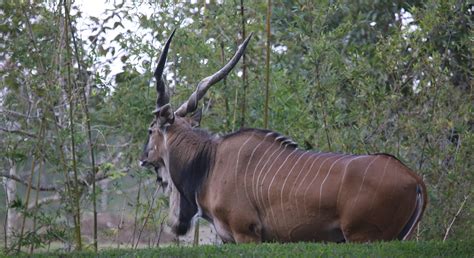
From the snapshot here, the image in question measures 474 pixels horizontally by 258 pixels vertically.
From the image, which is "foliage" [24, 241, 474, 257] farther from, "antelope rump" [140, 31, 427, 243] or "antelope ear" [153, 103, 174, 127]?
"antelope ear" [153, 103, 174, 127]

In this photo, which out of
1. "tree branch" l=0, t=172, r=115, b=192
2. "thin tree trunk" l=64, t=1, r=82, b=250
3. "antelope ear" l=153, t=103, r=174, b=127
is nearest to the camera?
"thin tree trunk" l=64, t=1, r=82, b=250

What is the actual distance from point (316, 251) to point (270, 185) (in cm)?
112

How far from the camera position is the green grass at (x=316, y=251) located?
182 inches

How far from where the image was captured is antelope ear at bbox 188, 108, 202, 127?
21.8 feet

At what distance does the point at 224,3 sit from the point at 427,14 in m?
1.38

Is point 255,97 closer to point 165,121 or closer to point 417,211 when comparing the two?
point 165,121

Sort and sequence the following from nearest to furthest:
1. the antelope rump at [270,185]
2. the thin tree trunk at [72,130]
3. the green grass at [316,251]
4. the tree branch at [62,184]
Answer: the green grass at [316,251]
the antelope rump at [270,185]
the thin tree trunk at [72,130]
the tree branch at [62,184]

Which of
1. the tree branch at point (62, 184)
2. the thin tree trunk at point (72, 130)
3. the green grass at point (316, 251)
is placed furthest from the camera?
the tree branch at point (62, 184)

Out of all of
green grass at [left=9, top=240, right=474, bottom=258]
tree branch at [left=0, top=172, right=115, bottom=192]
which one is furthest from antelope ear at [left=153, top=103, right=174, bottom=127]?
green grass at [left=9, top=240, right=474, bottom=258]

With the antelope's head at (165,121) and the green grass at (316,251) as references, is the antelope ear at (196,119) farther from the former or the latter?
the green grass at (316,251)

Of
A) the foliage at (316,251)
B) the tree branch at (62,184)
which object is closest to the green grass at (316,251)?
the foliage at (316,251)

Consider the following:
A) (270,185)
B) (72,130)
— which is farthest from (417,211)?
(72,130)

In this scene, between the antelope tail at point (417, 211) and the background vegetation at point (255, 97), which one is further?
the background vegetation at point (255, 97)

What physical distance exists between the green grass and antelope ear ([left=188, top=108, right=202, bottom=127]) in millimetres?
1693
